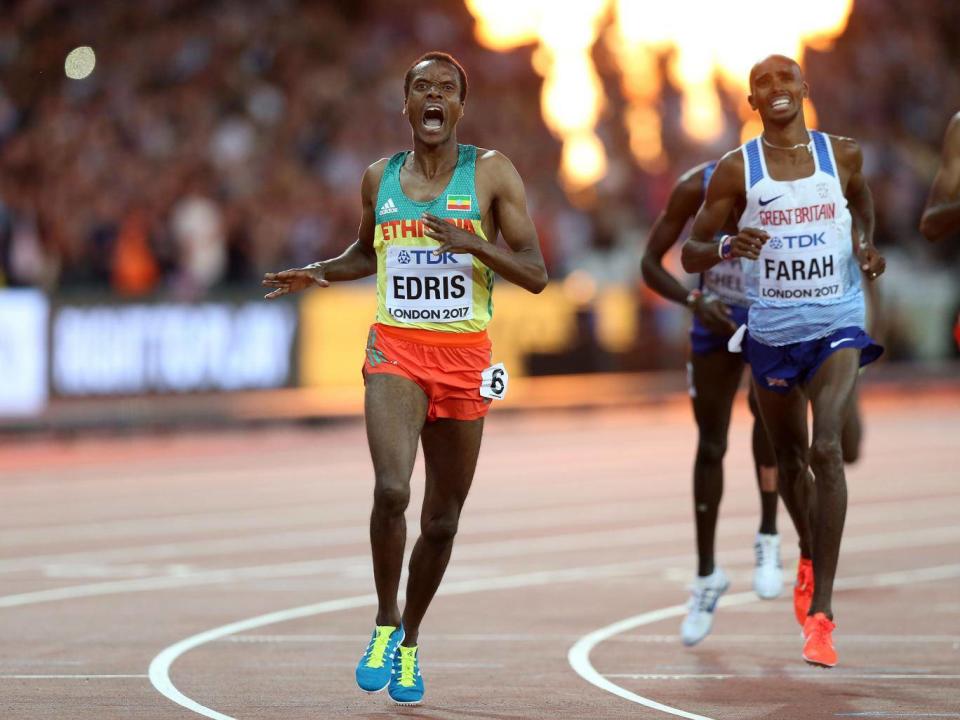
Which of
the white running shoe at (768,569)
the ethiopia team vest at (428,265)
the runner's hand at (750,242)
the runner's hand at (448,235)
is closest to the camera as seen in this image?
the runner's hand at (448,235)

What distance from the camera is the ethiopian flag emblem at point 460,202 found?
8156mm

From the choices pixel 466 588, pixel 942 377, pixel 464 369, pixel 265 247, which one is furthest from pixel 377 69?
pixel 464 369

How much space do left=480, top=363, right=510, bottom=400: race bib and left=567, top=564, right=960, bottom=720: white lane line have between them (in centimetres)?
134

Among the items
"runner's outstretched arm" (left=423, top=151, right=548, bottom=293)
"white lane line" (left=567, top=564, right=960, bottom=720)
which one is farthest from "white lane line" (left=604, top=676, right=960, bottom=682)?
"runner's outstretched arm" (left=423, top=151, right=548, bottom=293)

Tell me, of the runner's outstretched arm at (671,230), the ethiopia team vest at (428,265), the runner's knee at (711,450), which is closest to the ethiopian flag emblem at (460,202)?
the ethiopia team vest at (428,265)

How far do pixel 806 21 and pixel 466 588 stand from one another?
16081 millimetres

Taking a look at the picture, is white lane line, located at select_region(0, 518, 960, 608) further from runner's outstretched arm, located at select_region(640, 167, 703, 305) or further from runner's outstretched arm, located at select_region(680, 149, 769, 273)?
runner's outstretched arm, located at select_region(680, 149, 769, 273)

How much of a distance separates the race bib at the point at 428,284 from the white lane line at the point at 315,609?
181cm

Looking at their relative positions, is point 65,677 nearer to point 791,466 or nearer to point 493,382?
point 493,382

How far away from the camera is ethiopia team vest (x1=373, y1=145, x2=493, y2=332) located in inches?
321

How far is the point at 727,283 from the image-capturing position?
10.6 m

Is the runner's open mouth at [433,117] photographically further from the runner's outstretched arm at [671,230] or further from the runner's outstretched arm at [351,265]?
the runner's outstretched arm at [671,230]

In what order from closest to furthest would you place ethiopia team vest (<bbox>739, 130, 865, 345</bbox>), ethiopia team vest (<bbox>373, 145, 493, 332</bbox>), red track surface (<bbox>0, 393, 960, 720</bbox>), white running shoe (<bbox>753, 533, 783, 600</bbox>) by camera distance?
ethiopia team vest (<bbox>373, 145, 493, 332</bbox>), red track surface (<bbox>0, 393, 960, 720</bbox>), ethiopia team vest (<bbox>739, 130, 865, 345</bbox>), white running shoe (<bbox>753, 533, 783, 600</bbox>)

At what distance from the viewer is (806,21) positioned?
26250 mm
